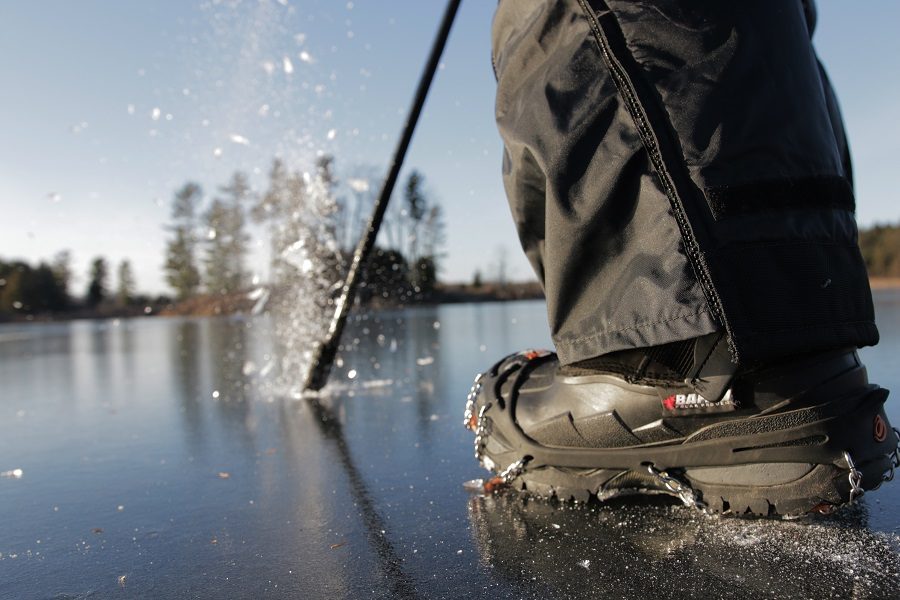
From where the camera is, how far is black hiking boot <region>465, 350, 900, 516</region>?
993mm

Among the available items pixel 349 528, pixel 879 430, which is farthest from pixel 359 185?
pixel 879 430

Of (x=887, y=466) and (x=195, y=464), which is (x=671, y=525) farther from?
(x=195, y=464)

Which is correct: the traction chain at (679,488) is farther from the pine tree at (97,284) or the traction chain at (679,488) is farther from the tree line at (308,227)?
the pine tree at (97,284)

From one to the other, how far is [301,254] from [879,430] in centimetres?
350

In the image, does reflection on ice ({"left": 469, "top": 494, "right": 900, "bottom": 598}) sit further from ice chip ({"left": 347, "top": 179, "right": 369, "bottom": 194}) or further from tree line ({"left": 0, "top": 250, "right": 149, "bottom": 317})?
tree line ({"left": 0, "top": 250, "right": 149, "bottom": 317})

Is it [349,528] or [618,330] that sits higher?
[618,330]

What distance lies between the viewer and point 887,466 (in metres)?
1.04

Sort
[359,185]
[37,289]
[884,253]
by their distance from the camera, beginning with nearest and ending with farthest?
[359,185], [37,289], [884,253]

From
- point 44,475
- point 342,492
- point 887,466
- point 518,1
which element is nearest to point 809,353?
point 887,466

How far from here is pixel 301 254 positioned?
4.06m

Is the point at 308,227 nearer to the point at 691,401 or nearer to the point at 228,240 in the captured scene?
the point at 228,240

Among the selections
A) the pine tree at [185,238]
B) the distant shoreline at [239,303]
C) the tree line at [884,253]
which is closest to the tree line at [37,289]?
the distant shoreline at [239,303]

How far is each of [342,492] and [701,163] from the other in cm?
100

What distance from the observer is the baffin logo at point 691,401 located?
Result: 1.04 meters
